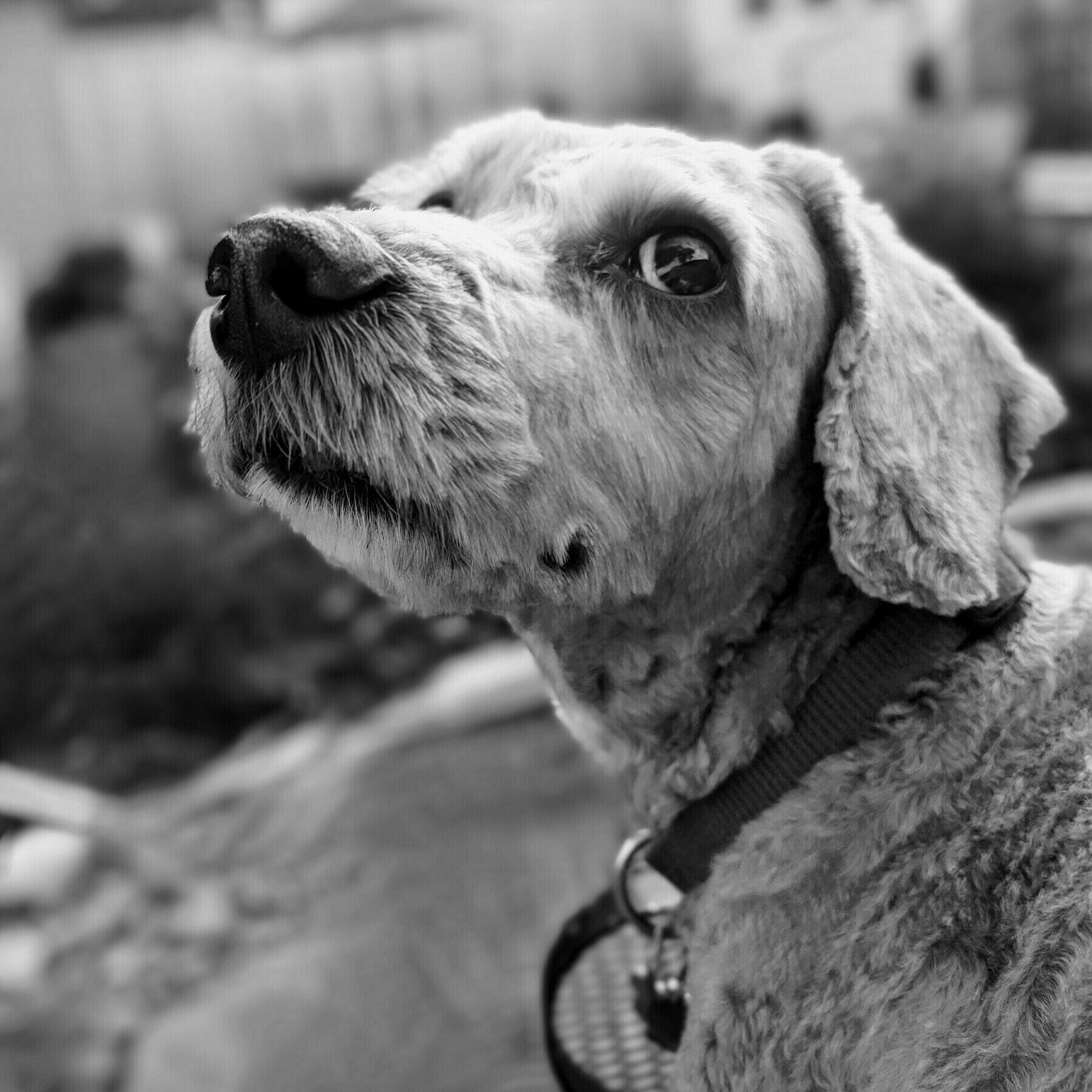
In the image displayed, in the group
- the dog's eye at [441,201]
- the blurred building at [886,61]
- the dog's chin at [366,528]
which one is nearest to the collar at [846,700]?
the dog's chin at [366,528]

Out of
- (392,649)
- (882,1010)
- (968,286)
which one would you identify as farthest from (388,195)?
(968,286)

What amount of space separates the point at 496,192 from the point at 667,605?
69cm

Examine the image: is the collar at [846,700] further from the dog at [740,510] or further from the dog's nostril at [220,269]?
the dog's nostril at [220,269]

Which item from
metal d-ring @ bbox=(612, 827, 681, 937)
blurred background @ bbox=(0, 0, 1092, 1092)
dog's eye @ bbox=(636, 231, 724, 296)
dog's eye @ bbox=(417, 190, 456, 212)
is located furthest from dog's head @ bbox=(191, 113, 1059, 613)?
blurred background @ bbox=(0, 0, 1092, 1092)

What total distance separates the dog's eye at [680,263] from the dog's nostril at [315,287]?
15.5 inches

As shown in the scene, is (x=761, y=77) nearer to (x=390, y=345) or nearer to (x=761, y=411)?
(x=761, y=411)

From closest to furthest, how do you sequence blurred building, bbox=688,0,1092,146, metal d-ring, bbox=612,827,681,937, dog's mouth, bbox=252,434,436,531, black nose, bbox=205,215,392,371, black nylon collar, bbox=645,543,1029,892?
black nose, bbox=205,215,392,371
dog's mouth, bbox=252,434,436,531
black nylon collar, bbox=645,543,1029,892
metal d-ring, bbox=612,827,681,937
blurred building, bbox=688,0,1092,146

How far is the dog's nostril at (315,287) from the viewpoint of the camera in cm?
130

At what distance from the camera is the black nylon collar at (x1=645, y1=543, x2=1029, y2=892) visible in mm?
1523

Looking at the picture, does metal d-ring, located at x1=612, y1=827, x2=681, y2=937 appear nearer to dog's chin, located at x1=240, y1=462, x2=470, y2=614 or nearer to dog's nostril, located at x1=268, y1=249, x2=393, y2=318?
dog's chin, located at x1=240, y1=462, x2=470, y2=614

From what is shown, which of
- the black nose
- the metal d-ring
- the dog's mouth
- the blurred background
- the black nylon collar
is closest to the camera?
the black nose

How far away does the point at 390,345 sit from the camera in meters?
1.34

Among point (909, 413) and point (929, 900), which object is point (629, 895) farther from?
point (909, 413)

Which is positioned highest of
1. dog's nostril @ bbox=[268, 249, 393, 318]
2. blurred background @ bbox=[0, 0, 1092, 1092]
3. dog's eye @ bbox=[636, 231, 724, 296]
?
dog's nostril @ bbox=[268, 249, 393, 318]
